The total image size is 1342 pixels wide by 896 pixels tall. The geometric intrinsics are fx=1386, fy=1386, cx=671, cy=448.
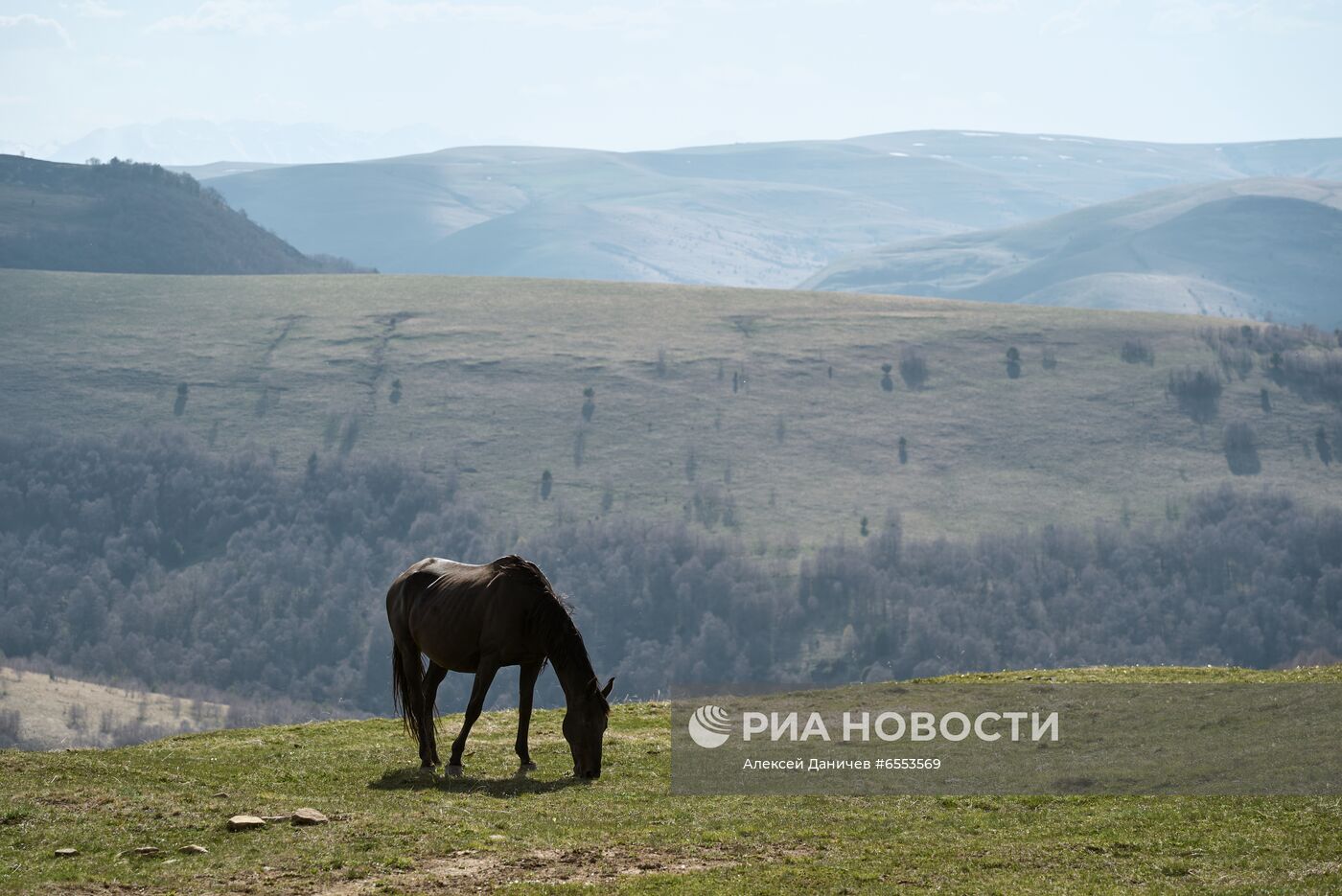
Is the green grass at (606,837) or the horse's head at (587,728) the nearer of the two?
the green grass at (606,837)

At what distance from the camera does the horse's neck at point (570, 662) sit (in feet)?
73.0

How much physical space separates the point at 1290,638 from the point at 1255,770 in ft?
614

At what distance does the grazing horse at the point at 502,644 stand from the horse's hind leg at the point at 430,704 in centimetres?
2

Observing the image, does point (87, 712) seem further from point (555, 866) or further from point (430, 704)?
point (555, 866)

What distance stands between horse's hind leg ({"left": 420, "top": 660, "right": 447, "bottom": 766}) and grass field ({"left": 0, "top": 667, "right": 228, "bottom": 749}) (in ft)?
395

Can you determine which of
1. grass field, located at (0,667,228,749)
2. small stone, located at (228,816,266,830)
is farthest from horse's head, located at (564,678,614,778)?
grass field, located at (0,667,228,749)

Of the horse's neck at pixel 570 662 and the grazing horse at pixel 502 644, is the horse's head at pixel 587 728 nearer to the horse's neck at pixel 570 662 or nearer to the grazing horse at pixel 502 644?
the grazing horse at pixel 502 644

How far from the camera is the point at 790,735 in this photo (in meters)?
25.8

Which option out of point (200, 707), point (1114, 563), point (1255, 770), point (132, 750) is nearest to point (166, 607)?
point (200, 707)

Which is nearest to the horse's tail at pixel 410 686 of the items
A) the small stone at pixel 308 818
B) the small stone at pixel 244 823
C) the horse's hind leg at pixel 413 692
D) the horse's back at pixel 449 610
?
the horse's hind leg at pixel 413 692

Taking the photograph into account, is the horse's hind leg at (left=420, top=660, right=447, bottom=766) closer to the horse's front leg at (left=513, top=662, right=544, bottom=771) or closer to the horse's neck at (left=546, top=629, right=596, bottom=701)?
the horse's front leg at (left=513, top=662, right=544, bottom=771)

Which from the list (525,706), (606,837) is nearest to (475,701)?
(525,706)

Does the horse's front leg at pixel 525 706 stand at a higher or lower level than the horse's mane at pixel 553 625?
lower

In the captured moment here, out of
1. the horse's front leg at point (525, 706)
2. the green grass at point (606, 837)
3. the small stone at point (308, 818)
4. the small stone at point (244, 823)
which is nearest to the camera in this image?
the green grass at point (606, 837)
